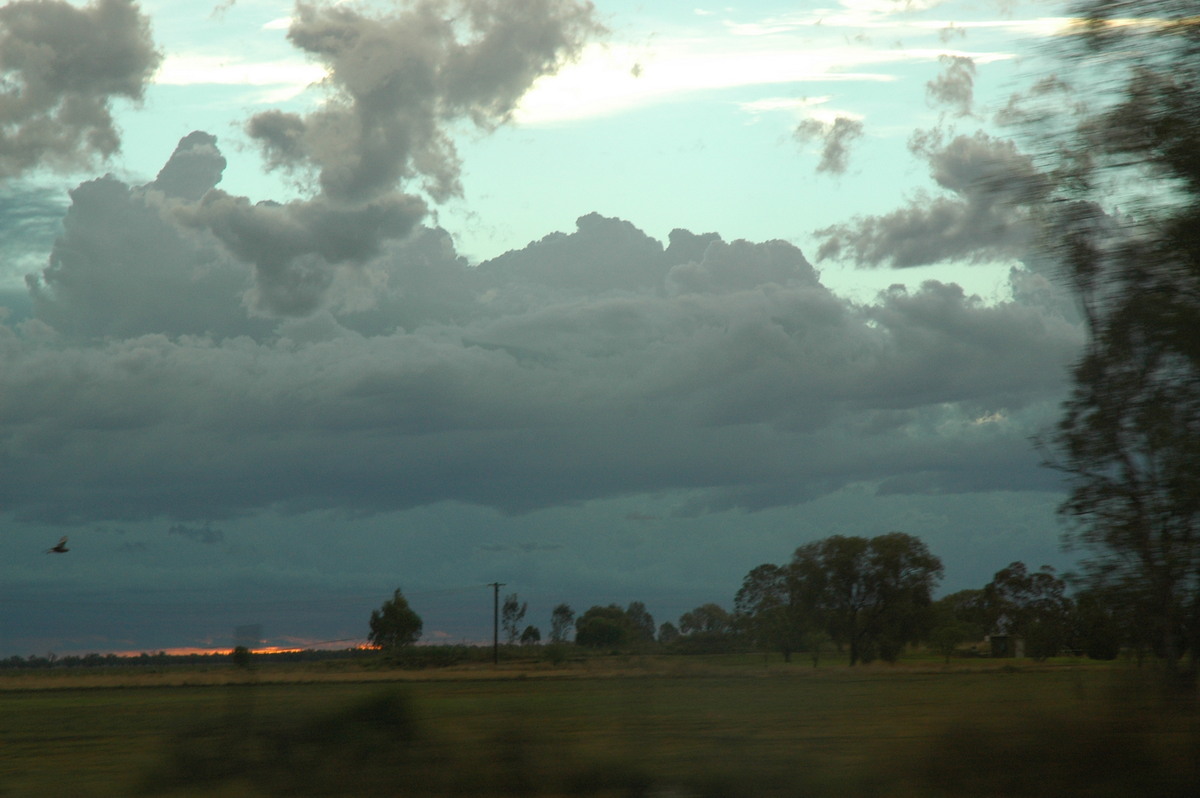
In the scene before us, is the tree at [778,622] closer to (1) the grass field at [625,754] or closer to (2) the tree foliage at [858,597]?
(2) the tree foliage at [858,597]

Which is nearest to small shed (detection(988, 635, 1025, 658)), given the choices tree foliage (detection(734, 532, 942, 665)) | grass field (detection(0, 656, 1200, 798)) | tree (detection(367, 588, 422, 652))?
tree foliage (detection(734, 532, 942, 665))

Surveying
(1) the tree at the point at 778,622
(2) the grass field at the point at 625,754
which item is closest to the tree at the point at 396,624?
(1) the tree at the point at 778,622

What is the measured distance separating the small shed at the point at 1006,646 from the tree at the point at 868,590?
27594 millimetres

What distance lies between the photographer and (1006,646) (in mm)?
119812

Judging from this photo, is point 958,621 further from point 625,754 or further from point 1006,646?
point 625,754

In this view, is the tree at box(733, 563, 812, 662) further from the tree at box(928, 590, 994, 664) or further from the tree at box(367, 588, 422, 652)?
the tree at box(367, 588, 422, 652)

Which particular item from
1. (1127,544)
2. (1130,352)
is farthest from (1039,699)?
(1130,352)

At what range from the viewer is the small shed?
11794 centimetres

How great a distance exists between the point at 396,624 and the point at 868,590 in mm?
63545

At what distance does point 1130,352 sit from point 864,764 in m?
7.29

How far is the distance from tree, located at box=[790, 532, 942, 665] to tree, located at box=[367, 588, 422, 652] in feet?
186

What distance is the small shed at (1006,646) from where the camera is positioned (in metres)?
118

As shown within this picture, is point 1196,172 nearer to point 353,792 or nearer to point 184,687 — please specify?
point 353,792

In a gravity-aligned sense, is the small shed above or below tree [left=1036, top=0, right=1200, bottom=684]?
below
